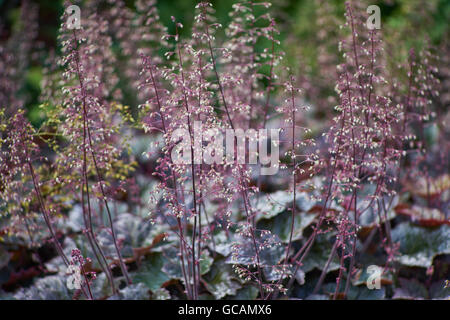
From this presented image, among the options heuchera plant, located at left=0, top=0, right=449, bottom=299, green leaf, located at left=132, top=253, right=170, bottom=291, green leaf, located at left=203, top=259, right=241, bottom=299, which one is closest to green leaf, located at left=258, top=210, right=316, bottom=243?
heuchera plant, located at left=0, top=0, right=449, bottom=299

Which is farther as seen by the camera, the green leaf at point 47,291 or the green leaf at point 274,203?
the green leaf at point 274,203

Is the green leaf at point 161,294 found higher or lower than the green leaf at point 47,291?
higher

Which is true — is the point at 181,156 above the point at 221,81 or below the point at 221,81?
below

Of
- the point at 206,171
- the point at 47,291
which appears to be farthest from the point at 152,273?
the point at 206,171

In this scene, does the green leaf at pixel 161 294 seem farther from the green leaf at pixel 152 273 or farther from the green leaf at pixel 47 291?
the green leaf at pixel 47 291

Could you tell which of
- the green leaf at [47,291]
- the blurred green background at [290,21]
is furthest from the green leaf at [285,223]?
the blurred green background at [290,21]

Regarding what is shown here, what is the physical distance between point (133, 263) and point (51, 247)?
62cm

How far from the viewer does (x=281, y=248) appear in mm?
2576

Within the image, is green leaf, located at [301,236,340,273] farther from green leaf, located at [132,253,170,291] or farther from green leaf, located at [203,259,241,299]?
green leaf, located at [132,253,170,291]

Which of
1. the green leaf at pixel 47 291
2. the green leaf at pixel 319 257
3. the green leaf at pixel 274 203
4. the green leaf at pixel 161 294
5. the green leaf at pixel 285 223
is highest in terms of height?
the green leaf at pixel 274 203

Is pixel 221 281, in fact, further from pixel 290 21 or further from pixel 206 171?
pixel 290 21

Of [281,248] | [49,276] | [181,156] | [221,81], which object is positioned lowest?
[49,276]

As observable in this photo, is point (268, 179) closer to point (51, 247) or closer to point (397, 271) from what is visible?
point (397, 271)
